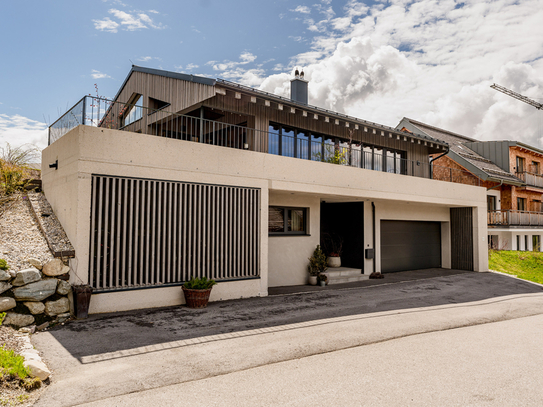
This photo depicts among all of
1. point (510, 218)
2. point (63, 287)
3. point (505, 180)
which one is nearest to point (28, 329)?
point (63, 287)

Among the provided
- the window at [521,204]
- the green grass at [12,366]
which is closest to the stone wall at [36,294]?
the green grass at [12,366]

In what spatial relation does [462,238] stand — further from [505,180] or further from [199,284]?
[199,284]

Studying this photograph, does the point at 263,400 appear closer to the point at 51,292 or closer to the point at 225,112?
the point at 51,292

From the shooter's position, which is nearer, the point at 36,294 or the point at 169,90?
the point at 36,294

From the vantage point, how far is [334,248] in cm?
1448

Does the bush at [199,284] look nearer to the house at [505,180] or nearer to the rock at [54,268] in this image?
the rock at [54,268]

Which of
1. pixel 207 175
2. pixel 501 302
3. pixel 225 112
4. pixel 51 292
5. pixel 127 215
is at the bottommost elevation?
pixel 501 302

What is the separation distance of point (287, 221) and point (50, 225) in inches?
264

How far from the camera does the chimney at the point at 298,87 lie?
14.5 m

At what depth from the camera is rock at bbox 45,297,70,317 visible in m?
6.58

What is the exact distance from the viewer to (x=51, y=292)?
263 inches

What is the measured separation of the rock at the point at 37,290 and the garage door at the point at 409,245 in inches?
Result: 475

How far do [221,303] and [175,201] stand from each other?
2587 millimetres

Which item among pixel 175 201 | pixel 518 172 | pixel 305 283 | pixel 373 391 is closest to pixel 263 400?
pixel 373 391
